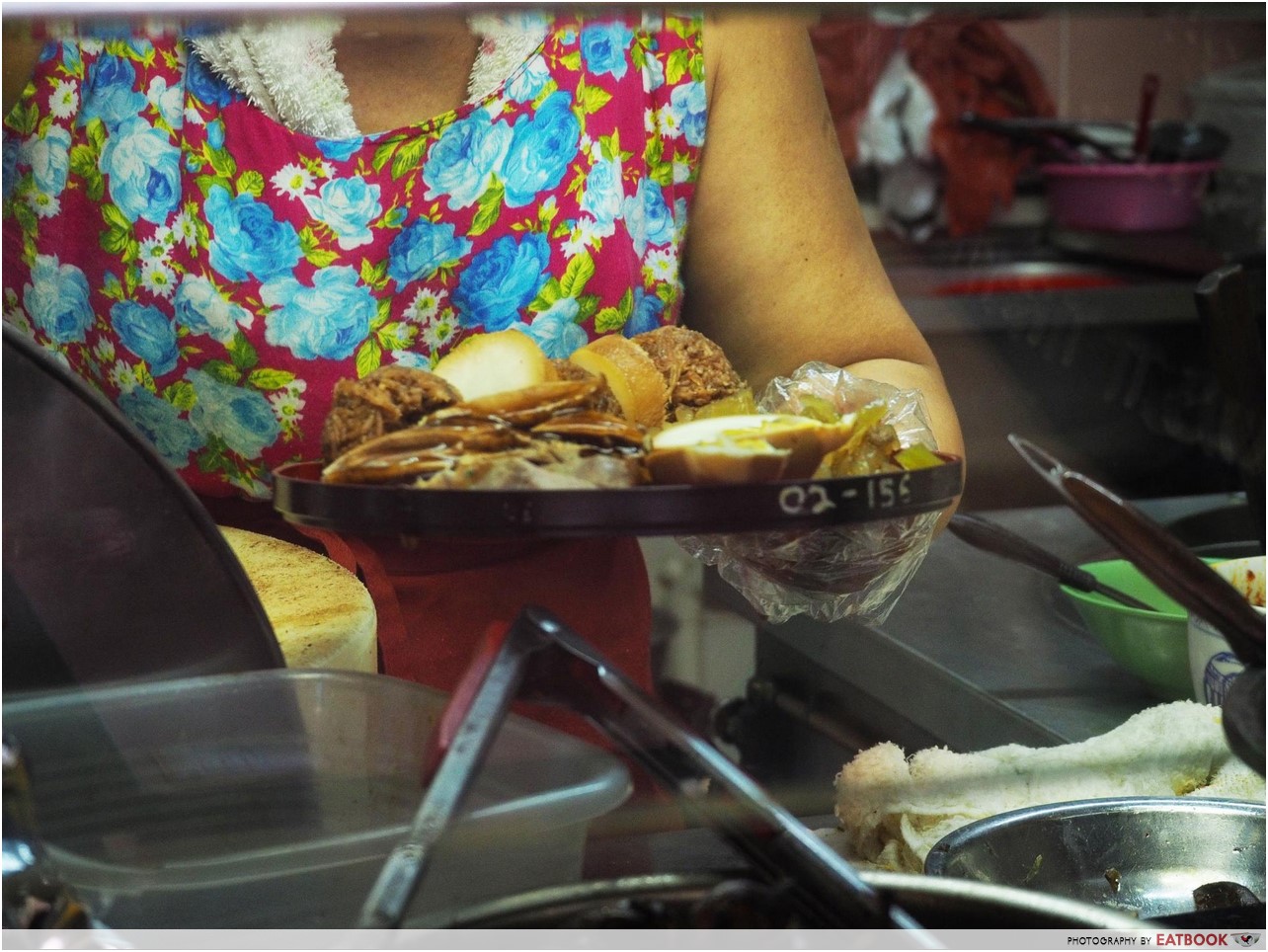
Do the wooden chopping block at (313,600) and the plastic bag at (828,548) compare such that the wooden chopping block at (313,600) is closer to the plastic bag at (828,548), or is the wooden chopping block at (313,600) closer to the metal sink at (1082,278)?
the plastic bag at (828,548)

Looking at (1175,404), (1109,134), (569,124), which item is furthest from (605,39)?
(1109,134)

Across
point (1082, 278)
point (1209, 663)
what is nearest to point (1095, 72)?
point (1082, 278)

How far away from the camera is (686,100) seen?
0.81 metres

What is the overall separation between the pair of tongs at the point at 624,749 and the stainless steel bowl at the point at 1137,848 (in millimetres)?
244

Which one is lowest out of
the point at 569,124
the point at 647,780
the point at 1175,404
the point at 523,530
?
the point at 1175,404

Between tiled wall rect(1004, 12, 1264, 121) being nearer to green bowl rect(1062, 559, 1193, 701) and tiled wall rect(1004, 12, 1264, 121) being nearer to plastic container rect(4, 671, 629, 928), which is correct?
green bowl rect(1062, 559, 1193, 701)

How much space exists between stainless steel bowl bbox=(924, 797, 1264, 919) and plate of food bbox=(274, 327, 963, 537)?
0.28m

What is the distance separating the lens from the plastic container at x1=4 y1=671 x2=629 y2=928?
22.3 inches

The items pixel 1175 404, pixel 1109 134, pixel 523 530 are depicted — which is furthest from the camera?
pixel 1109 134

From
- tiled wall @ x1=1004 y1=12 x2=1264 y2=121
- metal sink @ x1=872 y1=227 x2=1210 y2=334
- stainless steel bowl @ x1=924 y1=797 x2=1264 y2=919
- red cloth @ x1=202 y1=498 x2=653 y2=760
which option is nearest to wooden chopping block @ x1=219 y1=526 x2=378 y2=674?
red cloth @ x1=202 y1=498 x2=653 y2=760

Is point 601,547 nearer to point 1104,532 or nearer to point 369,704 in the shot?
point 369,704

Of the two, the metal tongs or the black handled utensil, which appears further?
the black handled utensil

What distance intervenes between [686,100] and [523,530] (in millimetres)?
375

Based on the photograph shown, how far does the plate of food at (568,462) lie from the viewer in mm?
540
